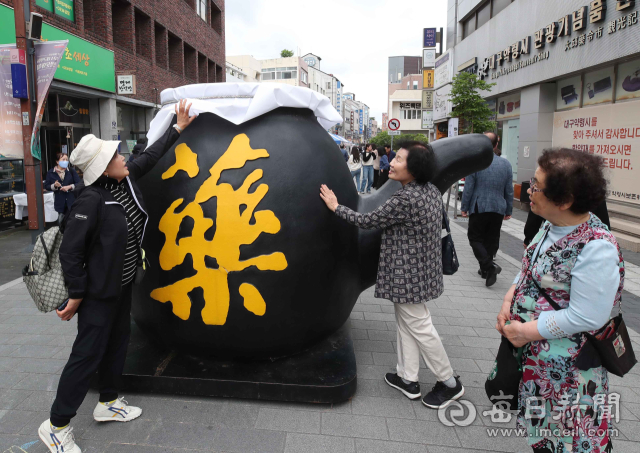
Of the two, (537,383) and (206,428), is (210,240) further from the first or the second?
(537,383)

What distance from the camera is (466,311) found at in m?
4.95

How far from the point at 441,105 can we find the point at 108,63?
55.0 feet

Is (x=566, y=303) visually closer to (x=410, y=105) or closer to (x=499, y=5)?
(x=499, y=5)

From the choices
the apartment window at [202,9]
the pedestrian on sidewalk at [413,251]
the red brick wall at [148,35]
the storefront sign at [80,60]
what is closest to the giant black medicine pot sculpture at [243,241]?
the pedestrian on sidewalk at [413,251]

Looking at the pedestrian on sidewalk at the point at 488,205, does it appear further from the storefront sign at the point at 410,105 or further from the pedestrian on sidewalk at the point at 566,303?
the storefront sign at the point at 410,105

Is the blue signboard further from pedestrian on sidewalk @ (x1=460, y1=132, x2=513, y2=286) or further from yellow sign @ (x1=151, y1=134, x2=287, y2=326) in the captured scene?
yellow sign @ (x1=151, y1=134, x2=287, y2=326)

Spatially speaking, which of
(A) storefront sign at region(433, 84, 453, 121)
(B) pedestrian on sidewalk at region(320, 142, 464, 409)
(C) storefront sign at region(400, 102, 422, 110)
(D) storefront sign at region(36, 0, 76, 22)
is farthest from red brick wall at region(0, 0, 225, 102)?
(C) storefront sign at region(400, 102, 422, 110)

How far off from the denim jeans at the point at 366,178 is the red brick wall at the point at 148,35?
7977 millimetres

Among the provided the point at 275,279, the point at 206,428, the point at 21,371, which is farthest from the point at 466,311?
the point at 21,371

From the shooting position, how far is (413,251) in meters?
2.91

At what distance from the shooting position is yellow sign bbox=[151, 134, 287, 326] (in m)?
2.84

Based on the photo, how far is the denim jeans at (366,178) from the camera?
15639 millimetres

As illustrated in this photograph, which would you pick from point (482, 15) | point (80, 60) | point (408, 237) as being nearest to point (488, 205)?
point (408, 237)

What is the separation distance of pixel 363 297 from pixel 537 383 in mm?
3537
